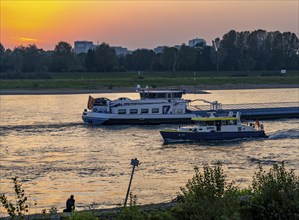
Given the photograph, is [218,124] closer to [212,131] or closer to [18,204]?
[212,131]

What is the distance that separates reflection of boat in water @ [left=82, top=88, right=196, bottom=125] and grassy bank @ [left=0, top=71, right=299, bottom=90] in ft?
198

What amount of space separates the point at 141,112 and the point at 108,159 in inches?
1098

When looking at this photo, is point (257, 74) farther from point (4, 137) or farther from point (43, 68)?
point (4, 137)

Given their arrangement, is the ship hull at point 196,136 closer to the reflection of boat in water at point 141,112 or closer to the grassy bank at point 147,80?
the reflection of boat in water at point 141,112

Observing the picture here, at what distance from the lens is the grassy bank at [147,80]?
137 metres

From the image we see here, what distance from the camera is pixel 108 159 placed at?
41.5m

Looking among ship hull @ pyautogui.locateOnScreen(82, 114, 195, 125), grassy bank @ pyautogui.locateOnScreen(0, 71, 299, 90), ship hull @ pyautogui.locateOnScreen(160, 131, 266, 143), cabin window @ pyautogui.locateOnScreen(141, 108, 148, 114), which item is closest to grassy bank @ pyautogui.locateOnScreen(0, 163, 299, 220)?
ship hull @ pyautogui.locateOnScreen(160, 131, 266, 143)

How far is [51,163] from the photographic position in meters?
39.7

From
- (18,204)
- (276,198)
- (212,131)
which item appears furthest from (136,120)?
(18,204)

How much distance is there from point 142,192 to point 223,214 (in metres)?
15.7

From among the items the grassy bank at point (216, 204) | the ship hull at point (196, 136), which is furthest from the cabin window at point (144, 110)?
the grassy bank at point (216, 204)

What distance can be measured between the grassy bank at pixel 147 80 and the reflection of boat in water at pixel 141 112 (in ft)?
198

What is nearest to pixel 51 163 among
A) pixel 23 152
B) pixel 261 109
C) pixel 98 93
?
pixel 23 152

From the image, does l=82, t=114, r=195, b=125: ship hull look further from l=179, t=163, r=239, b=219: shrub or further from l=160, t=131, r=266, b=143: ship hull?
l=179, t=163, r=239, b=219: shrub
